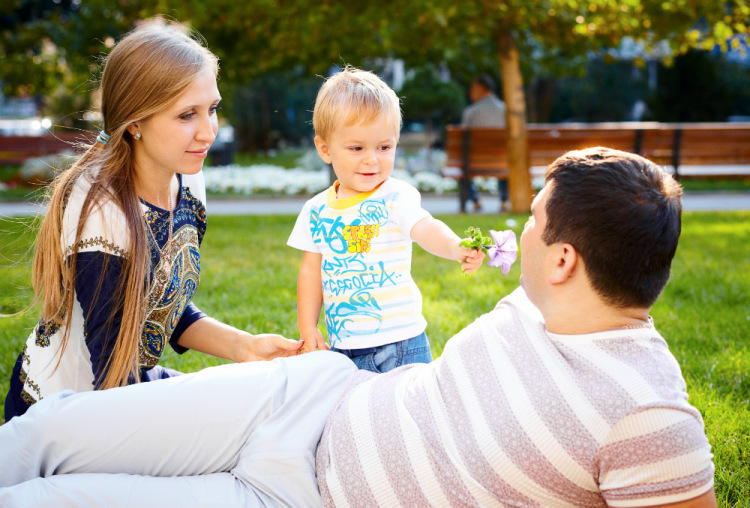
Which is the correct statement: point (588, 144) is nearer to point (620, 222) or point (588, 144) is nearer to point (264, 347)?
point (264, 347)

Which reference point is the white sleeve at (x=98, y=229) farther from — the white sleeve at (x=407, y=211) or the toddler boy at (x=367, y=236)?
the white sleeve at (x=407, y=211)

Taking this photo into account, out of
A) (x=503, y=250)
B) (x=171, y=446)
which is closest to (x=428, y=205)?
(x=503, y=250)

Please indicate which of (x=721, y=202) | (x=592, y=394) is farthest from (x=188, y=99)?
(x=721, y=202)

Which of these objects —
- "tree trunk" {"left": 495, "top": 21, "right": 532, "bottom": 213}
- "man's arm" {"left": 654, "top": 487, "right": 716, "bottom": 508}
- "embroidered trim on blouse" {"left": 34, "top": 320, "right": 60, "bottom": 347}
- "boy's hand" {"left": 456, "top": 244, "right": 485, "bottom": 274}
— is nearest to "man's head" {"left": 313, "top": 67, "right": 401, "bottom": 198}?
"boy's hand" {"left": 456, "top": 244, "right": 485, "bottom": 274}

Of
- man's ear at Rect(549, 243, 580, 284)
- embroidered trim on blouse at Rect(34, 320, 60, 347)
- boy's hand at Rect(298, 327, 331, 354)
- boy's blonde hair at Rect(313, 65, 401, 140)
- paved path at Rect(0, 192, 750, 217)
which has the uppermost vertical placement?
boy's blonde hair at Rect(313, 65, 401, 140)

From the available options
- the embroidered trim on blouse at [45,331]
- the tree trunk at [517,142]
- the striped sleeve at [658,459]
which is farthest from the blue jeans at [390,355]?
the tree trunk at [517,142]

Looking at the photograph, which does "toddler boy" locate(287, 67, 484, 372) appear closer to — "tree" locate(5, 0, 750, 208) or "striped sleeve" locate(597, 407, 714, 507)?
"striped sleeve" locate(597, 407, 714, 507)

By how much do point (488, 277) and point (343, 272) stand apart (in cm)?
307

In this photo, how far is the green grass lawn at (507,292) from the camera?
3002mm

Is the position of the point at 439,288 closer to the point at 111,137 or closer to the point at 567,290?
the point at 111,137

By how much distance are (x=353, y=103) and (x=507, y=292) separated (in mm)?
2733

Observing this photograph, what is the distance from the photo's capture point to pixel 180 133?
256 centimetres

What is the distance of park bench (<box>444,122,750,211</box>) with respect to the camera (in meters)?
11.1

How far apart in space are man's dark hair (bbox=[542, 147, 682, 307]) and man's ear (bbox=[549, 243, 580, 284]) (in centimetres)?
2
